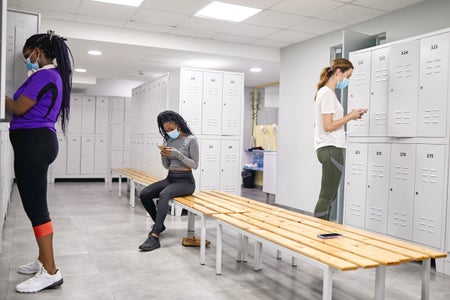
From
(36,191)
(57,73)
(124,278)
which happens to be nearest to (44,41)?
(57,73)

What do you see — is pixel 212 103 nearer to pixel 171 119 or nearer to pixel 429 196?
pixel 171 119

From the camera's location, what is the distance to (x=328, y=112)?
3.39 meters

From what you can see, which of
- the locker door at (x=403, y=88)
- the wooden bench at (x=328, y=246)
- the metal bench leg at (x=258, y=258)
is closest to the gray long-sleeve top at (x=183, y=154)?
the wooden bench at (x=328, y=246)

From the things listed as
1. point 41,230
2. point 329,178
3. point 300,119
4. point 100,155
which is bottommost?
point 41,230

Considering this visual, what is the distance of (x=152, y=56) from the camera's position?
254 inches

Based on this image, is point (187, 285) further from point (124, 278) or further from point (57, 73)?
point (57, 73)

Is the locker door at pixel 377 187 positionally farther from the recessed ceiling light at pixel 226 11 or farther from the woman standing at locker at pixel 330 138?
the recessed ceiling light at pixel 226 11

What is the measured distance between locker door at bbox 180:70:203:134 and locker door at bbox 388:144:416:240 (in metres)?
3.04

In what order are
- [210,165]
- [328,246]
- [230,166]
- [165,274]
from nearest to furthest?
[328,246]
[165,274]
[210,165]
[230,166]

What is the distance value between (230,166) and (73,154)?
16.5 feet

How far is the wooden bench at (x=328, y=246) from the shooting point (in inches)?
77.8

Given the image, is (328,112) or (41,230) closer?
(41,230)

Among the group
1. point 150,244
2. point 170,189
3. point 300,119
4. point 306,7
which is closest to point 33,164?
point 150,244

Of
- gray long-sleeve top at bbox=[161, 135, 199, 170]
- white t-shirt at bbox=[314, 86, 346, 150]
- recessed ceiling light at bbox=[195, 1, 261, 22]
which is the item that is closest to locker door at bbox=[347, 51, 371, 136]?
white t-shirt at bbox=[314, 86, 346, 150]
